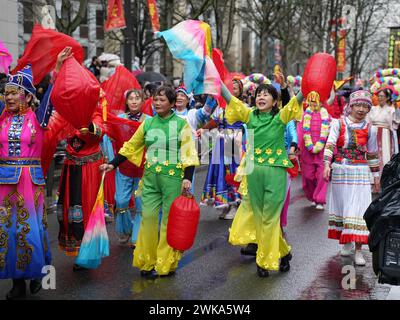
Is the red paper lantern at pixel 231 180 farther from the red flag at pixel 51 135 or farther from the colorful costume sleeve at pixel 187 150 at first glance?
the red flag at pixel 51 135

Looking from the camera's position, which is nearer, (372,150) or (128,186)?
(372,150)

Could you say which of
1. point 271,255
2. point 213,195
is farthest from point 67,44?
point 213,195

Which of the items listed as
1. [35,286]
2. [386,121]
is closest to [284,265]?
[35,286]

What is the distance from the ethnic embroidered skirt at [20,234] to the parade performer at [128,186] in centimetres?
210

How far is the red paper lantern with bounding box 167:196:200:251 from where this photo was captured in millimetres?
6391

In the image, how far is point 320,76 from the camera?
6.22 meters

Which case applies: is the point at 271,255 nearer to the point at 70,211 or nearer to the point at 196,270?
the point at 196,270

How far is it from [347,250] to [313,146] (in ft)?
15.2

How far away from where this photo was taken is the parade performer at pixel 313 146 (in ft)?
39.5

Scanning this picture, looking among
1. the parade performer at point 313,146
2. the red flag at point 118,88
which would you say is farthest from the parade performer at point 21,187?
the parade performer at point 313,146

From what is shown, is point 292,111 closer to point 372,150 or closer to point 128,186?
point 372,150

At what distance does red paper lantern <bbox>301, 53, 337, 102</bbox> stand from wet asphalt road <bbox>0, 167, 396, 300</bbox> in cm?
178

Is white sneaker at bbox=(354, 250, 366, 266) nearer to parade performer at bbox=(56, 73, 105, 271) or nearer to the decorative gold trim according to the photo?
parade performer at bbox=(56, 73, 105, 271)
